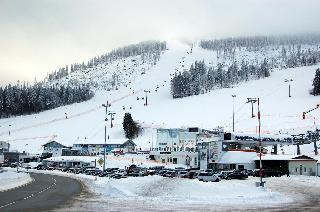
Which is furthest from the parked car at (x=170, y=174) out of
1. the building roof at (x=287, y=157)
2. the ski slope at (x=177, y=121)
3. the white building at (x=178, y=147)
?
the ski slope at (x=177, y=121)

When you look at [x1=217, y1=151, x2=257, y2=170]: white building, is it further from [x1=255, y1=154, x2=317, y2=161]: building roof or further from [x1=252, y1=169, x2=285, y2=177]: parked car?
[x1=252, y1=169, x2=285, y2=177]: parked car

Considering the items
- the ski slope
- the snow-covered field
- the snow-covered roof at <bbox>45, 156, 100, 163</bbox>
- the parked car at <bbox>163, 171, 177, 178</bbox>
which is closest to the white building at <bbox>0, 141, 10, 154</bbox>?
the ski slope

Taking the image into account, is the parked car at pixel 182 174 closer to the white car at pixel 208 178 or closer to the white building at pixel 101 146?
the white car at pixel 208 178

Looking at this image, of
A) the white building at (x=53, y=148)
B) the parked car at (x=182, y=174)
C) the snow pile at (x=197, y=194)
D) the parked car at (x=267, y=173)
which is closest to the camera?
the snow pile at (x=197, y=194)

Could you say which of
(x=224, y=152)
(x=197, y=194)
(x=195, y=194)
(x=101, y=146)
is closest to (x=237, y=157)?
(x=224, y=152)

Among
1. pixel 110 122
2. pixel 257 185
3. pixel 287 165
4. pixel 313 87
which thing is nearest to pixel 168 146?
pixel 287 165

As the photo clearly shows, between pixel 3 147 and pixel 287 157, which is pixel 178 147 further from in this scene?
pixel 3 147

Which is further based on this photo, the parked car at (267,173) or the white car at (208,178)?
the parked car at (267,173)

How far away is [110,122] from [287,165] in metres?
101

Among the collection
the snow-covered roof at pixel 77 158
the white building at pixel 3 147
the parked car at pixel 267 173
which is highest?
the white building at pixel 3 147

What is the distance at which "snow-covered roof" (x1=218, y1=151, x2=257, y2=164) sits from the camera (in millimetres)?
96312

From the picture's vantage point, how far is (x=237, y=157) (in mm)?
97375

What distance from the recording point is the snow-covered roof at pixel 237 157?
96312 mm

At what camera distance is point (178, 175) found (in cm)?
7450
